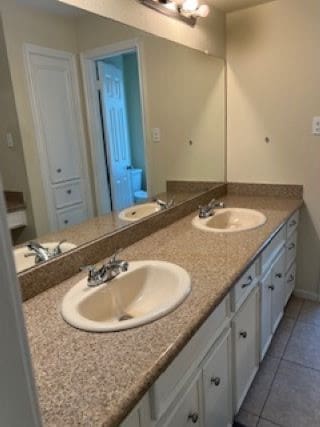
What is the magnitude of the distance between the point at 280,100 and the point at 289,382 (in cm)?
176

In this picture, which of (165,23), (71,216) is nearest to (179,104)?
(165,23)

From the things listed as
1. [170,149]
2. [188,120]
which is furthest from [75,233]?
[188,120]

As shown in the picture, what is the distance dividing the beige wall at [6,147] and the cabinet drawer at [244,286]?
2.71 feet

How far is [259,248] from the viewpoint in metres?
1.46

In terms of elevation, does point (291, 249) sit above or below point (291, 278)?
above

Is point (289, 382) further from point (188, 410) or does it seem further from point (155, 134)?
point (155, 134)

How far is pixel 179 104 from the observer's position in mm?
2148

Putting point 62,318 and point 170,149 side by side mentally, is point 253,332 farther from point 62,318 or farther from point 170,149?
point 170,149

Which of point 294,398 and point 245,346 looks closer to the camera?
Result: point 245,346

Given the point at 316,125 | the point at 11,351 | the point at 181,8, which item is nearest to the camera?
the point at 11,351

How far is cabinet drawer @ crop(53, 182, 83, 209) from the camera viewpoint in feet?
4.21

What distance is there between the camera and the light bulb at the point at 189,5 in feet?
5.93

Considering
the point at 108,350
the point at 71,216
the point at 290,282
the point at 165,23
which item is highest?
the point at 165,23

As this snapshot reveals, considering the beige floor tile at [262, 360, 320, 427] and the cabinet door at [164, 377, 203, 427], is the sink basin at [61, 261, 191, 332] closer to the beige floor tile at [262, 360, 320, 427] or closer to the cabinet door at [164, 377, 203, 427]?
the cabinet door at [164, 377, 203, 427]
